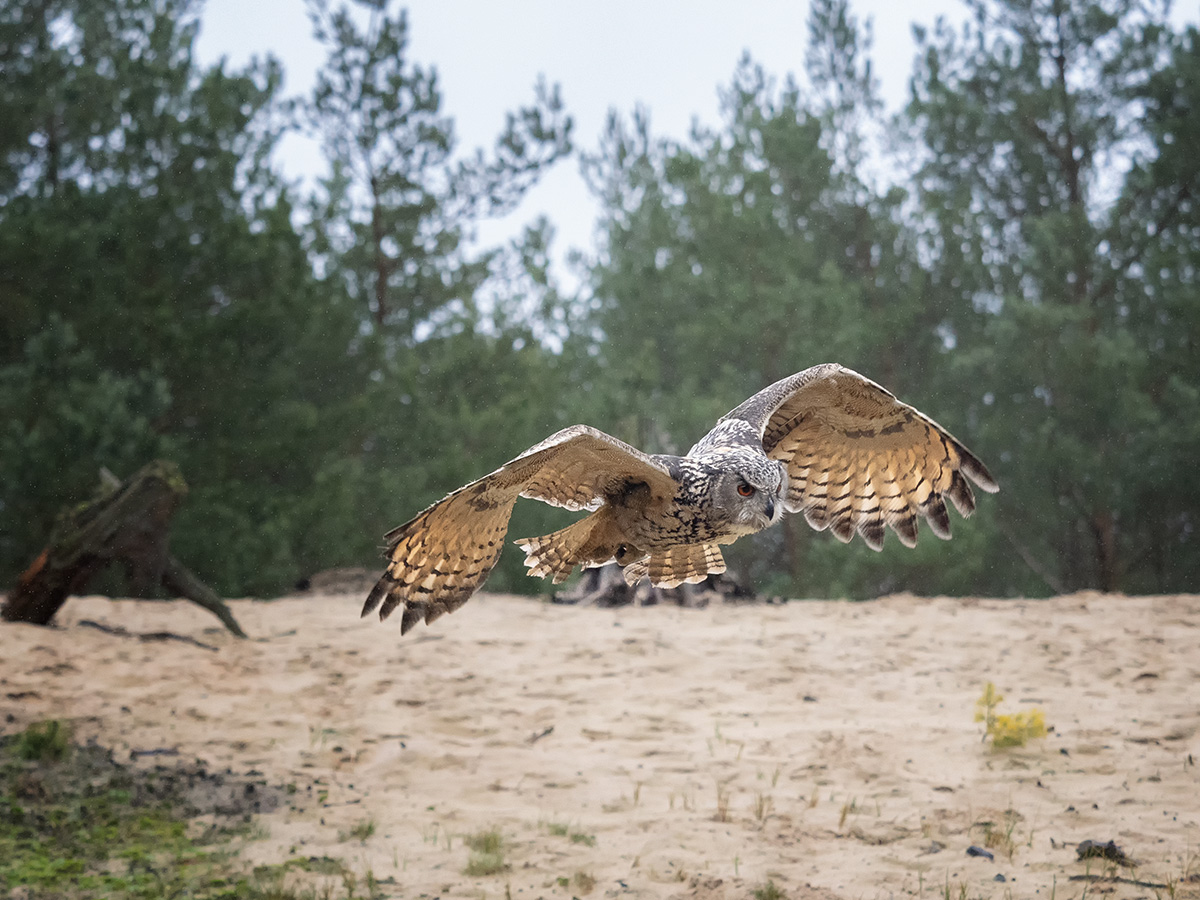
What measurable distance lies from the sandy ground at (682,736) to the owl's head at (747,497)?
185cm

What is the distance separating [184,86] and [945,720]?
10159mm

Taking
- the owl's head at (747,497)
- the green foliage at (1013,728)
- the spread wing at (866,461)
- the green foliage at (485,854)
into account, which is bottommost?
the green foliage at (485,854)

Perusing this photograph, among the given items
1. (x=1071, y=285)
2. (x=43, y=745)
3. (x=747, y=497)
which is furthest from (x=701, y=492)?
(x=1071, y=285)

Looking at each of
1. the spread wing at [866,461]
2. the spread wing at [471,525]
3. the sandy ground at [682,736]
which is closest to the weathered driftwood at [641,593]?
the sandy ground at [682,736]

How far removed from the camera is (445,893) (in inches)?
159

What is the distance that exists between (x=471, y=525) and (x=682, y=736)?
3205 mm

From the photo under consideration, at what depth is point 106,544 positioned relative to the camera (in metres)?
6.47

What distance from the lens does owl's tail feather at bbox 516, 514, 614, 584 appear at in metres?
3.07

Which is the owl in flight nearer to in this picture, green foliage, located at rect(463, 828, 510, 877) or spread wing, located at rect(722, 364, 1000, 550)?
spread wing, located at rect(722, 364, 1000, 550)

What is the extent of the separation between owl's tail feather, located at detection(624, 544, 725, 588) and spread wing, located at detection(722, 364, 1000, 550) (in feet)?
1.50

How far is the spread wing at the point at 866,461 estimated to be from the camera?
3.53 meters

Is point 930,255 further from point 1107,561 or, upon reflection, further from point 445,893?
point 445,893

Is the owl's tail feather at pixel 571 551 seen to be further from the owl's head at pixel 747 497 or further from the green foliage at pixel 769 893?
the green foliage at pixel 769 893

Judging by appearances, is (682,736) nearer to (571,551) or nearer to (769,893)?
(769,893)
